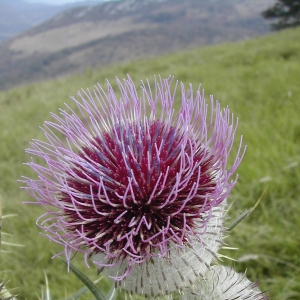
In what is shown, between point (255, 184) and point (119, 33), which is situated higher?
point (255, 184)

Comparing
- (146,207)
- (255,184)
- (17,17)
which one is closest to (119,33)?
(17,17)

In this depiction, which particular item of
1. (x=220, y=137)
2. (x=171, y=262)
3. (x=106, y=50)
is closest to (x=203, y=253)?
(x=171, y=262)

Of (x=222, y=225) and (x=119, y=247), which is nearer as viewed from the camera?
(x=119, y=247)

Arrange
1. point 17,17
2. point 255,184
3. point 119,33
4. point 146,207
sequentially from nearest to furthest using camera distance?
point 146,207
point 255,184
point 119,33
point 17,17

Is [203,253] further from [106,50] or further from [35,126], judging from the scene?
[106,50]

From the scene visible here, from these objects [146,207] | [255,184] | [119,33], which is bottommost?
[119,33]

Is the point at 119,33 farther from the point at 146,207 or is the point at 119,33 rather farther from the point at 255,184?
the point at 146,207
